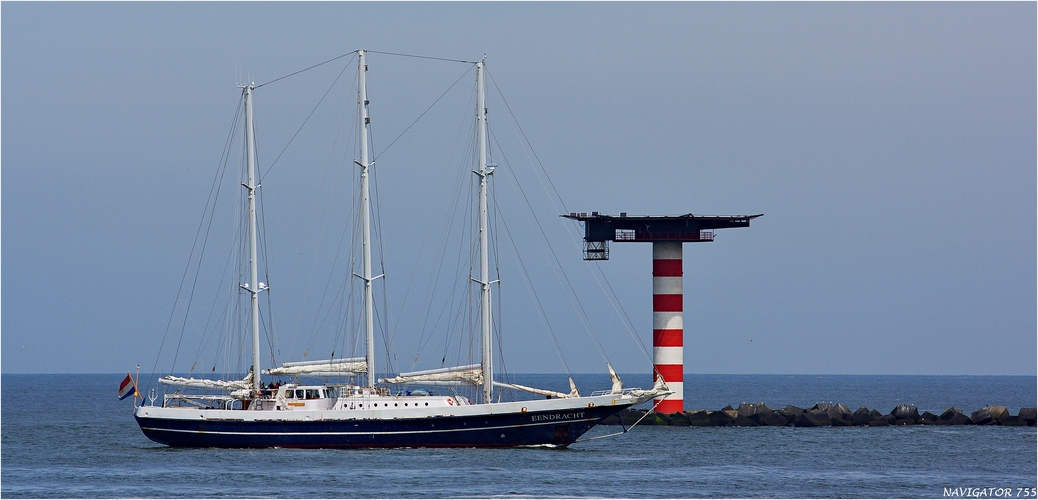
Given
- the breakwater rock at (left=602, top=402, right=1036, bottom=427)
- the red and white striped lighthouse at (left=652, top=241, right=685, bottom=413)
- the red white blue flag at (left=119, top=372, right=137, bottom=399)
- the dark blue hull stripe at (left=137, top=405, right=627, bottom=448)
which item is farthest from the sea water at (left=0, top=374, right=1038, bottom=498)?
the breakwater rock at (left=602, top=402, right=1036, bottom=427)

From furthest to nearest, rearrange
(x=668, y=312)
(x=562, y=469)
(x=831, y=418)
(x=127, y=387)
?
(x=831, y=418), (x=668, y=312), (x=127, y=387), (x=562, y=469)

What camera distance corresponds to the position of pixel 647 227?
235 ft

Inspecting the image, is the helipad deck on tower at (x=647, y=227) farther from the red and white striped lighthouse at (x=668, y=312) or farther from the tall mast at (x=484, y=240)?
the tall mast at (x=484, y=240)

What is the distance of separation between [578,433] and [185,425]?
15.5 m

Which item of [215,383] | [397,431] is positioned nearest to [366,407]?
[397,431]

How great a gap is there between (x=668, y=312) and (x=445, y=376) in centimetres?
1761

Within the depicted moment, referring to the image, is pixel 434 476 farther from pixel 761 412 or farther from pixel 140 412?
pixel 761 412

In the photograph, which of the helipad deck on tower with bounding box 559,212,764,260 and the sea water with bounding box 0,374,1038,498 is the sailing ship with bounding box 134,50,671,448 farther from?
the helipad deck on tower with bounding box 559,212,764,260

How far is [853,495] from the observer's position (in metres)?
45.1

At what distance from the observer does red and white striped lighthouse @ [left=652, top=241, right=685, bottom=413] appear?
69938 millimetres

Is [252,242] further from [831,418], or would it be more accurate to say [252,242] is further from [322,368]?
[831,418]

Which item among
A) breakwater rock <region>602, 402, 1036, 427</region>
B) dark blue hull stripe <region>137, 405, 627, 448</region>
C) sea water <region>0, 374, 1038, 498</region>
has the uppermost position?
breakwater rock <region>602, 402, 1036, 427</region>

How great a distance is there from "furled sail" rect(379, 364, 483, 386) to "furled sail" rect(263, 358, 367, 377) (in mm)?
1388

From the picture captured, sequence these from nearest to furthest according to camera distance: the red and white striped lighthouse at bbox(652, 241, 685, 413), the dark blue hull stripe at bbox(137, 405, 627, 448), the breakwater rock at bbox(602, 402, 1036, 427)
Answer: the dark blue hull stripe at bbox(137, 405, 627, 448), the red and white striped lighthouse at bbox(652, 241, 685, 413), the breakwater rock at bbox(602, 402, 1036, 427)
